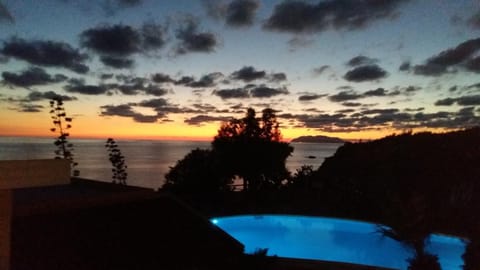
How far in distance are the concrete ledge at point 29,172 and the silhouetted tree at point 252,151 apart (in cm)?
2047

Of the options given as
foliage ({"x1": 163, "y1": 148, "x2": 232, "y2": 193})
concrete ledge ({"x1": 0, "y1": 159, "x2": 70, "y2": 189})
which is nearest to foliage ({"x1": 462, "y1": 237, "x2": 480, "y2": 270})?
concrete ledge ({"x1": 0, "y1": 159, "x2": 70, "y2": 189})

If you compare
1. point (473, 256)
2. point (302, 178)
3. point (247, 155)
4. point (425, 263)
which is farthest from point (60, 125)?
point (473, 256)

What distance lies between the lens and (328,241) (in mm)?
16016

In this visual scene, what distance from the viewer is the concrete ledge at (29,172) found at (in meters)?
3.20

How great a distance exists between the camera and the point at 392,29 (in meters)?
16.4

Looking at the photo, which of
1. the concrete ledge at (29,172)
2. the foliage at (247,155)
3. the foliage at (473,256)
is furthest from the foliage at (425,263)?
the foliage at (247,155)

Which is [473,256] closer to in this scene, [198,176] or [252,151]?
[198,176]

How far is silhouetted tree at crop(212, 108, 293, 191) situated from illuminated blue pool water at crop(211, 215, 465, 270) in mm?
5887

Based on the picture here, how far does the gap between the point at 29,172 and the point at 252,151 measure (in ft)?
70.6

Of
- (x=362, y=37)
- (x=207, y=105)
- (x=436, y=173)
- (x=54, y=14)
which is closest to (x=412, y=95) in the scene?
(x=436, y=173)

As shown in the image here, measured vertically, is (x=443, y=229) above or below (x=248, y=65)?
below

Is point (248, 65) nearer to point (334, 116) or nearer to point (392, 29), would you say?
point (392, 29)

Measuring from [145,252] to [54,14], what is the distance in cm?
1104

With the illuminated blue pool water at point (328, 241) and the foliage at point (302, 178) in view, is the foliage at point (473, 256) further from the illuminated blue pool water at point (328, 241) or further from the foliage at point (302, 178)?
the foliage at point (302, 178)
